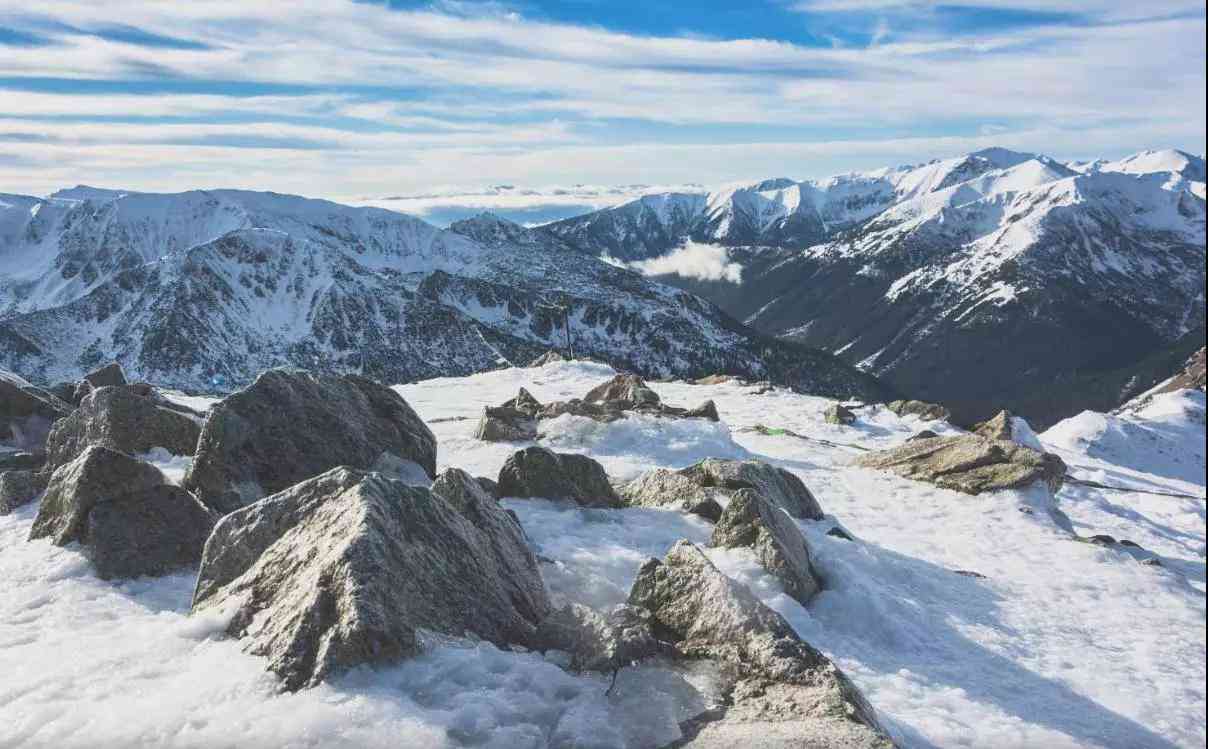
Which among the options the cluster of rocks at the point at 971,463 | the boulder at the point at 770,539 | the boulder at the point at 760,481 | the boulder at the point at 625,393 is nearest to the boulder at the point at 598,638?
the boulder at the point at 770,539

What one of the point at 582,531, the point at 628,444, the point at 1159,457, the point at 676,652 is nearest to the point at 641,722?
the point at 676,652

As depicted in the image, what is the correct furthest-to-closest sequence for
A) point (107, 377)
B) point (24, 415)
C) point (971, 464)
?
point (971, 464)
point (107, 377)
point (24, 415)

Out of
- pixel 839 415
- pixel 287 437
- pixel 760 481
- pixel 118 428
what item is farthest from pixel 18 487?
pixel 839 415

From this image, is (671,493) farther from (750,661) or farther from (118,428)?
(118,428)

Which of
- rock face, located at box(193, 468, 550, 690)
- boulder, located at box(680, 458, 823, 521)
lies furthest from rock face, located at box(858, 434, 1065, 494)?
rock face, located at box(193, 468, 550, 690)

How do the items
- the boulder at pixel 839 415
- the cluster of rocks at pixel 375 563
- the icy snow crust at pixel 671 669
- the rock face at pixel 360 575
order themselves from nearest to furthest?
the icy snow crust at pixel 671 669, the rock face at pixel 360 575, the cluster of rocks at pixel 375 563, the boulder at pixel 839 415

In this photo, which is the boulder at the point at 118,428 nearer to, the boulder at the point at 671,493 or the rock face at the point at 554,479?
the rock face at the point at 554,479
